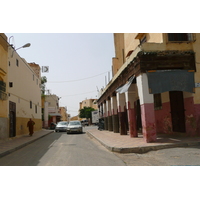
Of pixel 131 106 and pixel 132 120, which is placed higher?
pixel 131 106

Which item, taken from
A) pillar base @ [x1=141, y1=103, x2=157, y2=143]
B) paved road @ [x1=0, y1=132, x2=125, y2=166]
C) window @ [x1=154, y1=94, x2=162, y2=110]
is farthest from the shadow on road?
window @ [x1=154, y1=94, x2=162, y2=110]

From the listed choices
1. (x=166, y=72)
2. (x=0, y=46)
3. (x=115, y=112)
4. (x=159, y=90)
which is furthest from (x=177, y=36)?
(x=0, y=46)

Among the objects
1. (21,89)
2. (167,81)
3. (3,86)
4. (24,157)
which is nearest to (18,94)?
(21,89)

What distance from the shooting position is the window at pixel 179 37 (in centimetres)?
1094

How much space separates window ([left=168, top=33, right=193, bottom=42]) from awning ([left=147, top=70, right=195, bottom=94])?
1.79 meters

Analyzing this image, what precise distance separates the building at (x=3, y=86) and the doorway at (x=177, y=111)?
11.4 meters

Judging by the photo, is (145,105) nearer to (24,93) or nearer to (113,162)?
(113,162)

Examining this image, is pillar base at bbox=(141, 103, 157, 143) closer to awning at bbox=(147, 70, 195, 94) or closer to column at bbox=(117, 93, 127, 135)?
awning at bbox=(147, 70, 195, 94)

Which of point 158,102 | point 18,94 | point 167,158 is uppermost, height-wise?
point 18,94

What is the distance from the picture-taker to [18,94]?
65.8 ft

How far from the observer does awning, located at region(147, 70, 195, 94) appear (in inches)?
407

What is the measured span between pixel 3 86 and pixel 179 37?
1231 cm

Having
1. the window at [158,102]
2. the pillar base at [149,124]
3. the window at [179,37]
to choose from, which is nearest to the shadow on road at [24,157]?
the pillar base at [149,124]

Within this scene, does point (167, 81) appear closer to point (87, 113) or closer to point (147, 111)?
point (147, 111)
